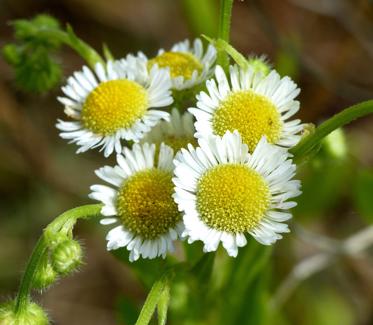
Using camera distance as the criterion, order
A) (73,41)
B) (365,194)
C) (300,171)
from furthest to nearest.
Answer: (300,171) < (365,194) < (73,41)

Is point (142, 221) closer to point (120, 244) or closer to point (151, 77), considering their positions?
point (120, 244)

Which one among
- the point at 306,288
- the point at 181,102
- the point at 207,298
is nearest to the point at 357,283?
the point at 306,288

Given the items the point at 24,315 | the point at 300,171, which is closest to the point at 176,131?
the point at 24,315

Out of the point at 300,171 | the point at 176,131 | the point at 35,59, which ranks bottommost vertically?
the point at 176,131

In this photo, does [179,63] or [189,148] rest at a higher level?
[179,63]

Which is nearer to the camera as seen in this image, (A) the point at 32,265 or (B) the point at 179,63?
(A) the point at 32,265

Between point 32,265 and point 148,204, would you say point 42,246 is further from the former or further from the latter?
point 148,204

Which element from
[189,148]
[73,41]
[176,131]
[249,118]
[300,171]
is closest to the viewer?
[189,148]

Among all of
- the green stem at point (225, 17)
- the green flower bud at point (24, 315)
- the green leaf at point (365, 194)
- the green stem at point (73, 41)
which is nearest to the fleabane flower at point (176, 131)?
the green stem at point (225, 17)
